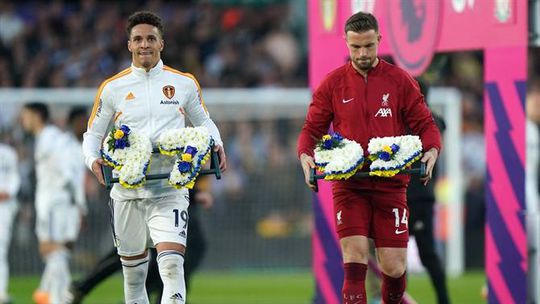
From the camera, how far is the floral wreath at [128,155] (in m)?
9.21

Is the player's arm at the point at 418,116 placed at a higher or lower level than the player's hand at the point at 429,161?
higher

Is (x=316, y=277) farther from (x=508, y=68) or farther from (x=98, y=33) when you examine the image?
(x=98, y=33)

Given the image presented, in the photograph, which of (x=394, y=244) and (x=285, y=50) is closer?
(x=394, y=244)

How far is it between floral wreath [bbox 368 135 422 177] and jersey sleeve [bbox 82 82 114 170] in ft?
6.51

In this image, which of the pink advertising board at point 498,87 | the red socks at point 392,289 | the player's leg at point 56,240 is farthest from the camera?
the player's leg at point 56,240

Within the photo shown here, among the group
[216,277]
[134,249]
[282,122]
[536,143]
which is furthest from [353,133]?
[282,122]

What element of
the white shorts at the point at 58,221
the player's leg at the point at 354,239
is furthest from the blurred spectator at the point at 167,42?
the player's leg at the point at 354,239

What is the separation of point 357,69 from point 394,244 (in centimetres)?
131

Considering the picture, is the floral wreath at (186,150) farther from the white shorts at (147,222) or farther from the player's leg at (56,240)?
the player's leg at (56,240)

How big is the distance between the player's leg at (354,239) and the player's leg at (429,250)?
2.83 metres

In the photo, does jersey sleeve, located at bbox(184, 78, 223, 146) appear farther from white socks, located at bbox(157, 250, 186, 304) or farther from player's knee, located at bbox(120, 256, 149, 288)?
player's knee, located at bbox(120, 256, 149, 288)

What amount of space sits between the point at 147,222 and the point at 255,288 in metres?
8.82

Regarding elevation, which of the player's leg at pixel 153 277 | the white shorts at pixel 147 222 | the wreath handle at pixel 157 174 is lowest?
the player's leg at pixel 153 277

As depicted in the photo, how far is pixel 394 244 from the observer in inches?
371
